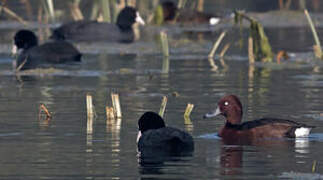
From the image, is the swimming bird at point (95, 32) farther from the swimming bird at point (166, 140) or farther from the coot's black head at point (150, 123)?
the swimming bird at point (166, 140)

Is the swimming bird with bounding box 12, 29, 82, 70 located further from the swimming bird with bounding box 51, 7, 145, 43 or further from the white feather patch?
the white feather patch

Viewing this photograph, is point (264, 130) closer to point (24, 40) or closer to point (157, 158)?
point (157, 158)

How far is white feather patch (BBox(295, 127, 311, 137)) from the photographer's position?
13477mm

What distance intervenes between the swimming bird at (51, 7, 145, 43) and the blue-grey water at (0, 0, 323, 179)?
0.56 m

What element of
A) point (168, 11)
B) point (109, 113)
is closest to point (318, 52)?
point (109, 113)

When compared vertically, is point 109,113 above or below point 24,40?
below

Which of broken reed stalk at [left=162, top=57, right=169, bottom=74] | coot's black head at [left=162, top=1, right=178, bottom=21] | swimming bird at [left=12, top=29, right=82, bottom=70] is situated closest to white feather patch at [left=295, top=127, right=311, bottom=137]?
broken reed stalk at [left=162, top=57, right=169, bottom=74]

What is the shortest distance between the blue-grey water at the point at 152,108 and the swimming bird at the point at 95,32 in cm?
56

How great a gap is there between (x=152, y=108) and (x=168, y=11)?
17661 mm

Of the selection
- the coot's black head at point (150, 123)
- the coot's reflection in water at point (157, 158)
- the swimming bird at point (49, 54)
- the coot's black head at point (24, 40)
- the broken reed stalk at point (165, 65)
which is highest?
the coot's black head at point (24, 40)

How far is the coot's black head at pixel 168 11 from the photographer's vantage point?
33.6m

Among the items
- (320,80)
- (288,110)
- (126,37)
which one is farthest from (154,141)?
(126,37)

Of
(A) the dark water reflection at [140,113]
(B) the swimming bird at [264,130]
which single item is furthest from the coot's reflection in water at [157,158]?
(B) the swimming bird at [264,130]

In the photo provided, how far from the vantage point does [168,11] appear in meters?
33.8
